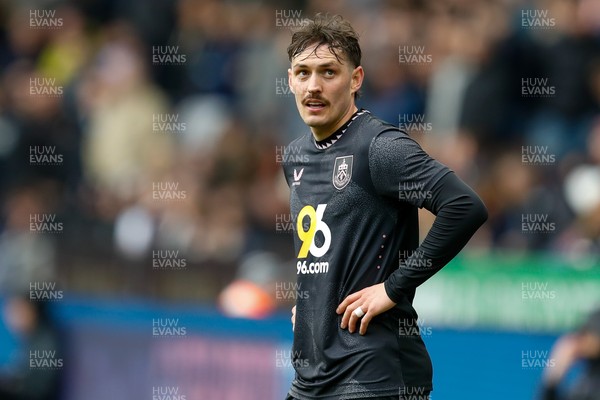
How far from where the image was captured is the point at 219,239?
443 inches

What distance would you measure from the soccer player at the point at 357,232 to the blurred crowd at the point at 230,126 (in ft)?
12.4

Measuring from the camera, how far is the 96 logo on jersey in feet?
17.9

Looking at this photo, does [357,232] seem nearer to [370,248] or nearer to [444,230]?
[370,248]

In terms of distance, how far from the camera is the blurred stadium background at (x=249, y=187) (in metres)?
9.20

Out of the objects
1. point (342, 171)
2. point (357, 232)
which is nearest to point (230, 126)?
point (342, 171)

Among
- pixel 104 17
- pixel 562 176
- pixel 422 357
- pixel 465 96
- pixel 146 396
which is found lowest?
pixel 146 396

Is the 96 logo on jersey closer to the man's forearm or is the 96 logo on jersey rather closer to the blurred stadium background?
the man's forearm

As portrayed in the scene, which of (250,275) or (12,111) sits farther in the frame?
(12,111)

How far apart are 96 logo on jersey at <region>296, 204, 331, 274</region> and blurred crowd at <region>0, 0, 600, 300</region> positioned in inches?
148

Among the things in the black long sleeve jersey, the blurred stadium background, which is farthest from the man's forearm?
the blurred stadium background

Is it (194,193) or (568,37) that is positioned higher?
(568,37)

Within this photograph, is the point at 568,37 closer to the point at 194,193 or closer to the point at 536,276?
the point at 536,276

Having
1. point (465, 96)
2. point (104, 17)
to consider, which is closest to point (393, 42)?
point (465, 96)

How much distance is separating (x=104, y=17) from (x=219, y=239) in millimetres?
5418
